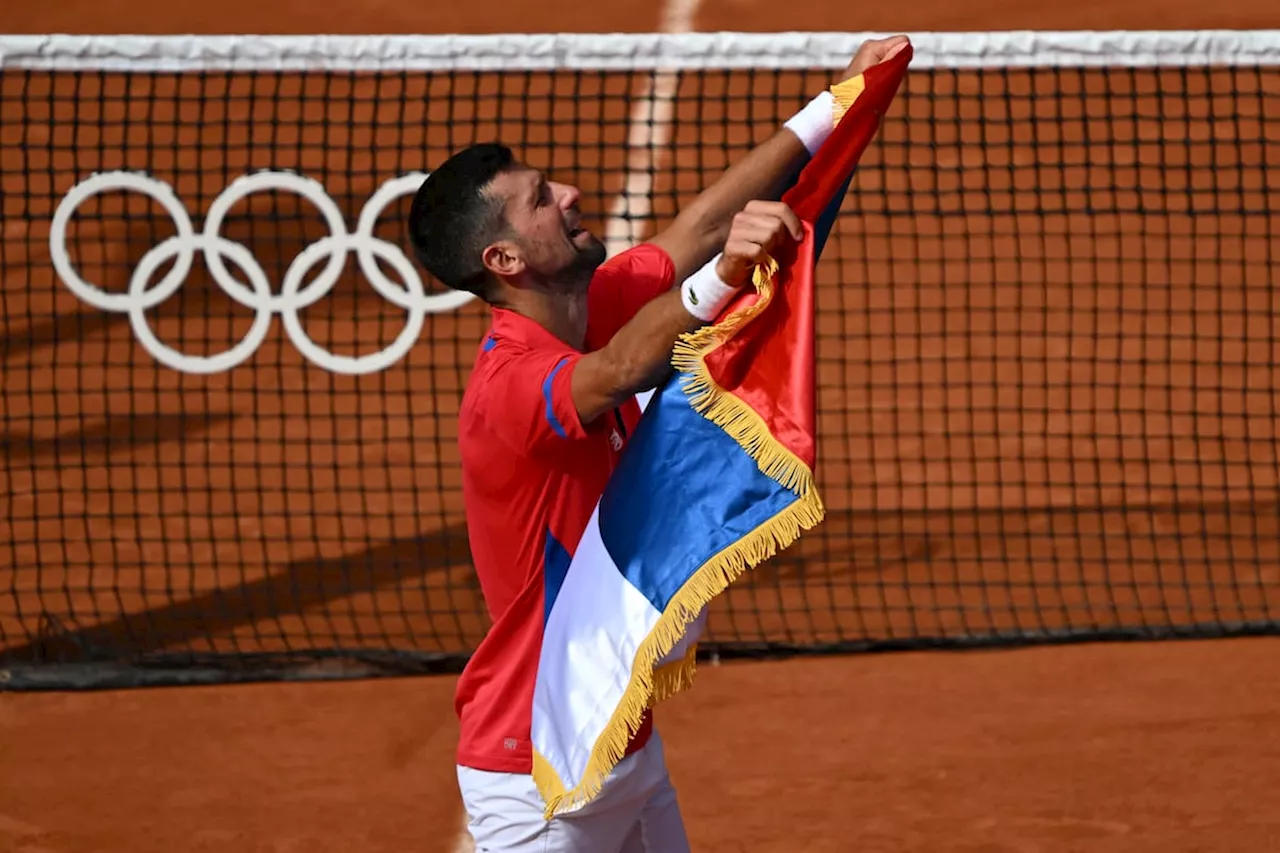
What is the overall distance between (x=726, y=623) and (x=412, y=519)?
2.23m

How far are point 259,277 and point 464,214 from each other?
737 cm

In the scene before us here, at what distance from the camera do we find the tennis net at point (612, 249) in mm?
8102

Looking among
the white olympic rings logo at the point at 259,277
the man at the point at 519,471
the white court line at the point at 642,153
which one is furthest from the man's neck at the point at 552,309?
the white court line at the point at 642,153

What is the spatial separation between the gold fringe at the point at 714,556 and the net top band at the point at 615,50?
4.57 m

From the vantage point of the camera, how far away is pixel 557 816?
388 cm

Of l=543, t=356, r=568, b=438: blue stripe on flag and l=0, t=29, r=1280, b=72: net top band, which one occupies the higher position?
l=0, t=29, r=1280, b=72: net top band

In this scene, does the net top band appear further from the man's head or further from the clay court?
the man's head

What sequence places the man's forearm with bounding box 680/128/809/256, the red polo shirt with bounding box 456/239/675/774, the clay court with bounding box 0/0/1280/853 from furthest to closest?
the clay court with bounding box 0/0/1280/853
the man's forearm with bounding box 680/128/809/256
the red polo shirt with bounding box 456/239/675/774

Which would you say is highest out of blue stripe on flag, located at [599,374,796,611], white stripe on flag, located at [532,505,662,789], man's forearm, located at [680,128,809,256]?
man's forearm, located at [680,128,809,256]

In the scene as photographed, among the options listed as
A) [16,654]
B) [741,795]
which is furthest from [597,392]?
[16,654]

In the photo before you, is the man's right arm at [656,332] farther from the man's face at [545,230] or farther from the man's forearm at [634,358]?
the man's face at [545,230]

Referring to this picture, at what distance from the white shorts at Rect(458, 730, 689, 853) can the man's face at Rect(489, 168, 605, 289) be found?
1.33 m

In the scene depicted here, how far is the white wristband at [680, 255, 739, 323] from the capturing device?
3492 mm

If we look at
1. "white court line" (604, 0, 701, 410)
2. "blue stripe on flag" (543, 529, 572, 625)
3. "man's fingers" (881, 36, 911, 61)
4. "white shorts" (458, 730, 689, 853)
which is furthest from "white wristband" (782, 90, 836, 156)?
"white court line" (604, 0, 701, 410)
